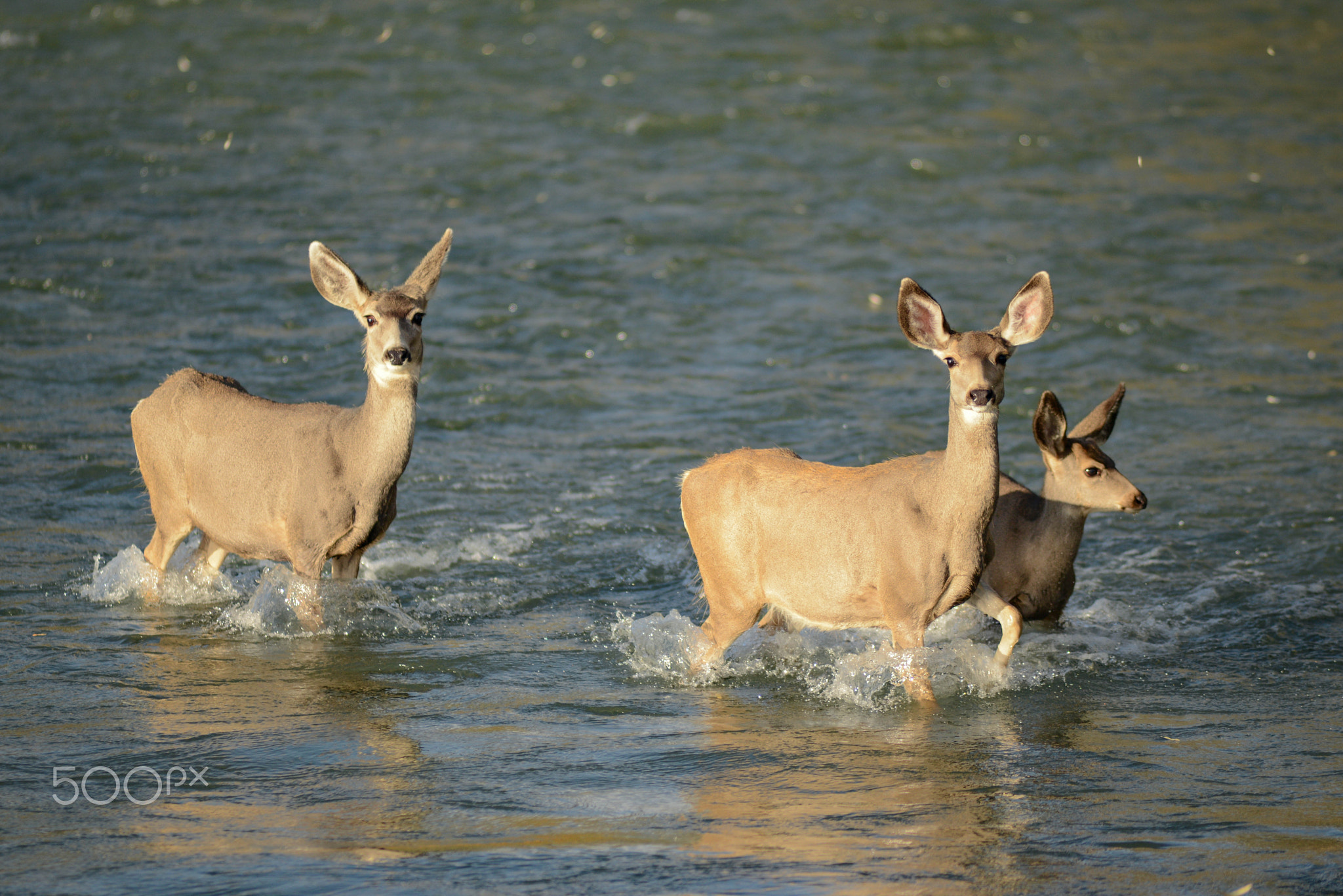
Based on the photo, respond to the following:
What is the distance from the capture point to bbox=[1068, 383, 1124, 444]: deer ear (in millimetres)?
9312

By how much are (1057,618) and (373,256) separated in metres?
12.1


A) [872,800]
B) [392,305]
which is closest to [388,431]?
[392,305]

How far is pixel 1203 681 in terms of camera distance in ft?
28.2

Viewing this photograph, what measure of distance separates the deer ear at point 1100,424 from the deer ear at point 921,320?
176 centimetres

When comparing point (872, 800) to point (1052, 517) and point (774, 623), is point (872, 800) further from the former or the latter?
point (1052, 517)

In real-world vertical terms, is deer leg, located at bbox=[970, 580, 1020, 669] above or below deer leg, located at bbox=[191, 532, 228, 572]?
above

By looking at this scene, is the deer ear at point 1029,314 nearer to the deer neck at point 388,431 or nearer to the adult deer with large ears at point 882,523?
the adult deer with large ears at point 882,523

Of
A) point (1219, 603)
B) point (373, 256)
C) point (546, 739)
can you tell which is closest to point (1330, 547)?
point (1219, 603)

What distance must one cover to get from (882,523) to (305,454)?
3.28 metres

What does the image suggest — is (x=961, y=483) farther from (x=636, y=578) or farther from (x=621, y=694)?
(x=636, y=578)

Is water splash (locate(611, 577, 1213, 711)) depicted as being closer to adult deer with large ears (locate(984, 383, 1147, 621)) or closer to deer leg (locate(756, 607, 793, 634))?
deer leg (locate(756, 607, 793, 634))

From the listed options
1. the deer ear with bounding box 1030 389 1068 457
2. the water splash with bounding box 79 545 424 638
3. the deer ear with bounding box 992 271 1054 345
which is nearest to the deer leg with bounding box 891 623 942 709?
the deer ear with bounding box 992 271 1054 345

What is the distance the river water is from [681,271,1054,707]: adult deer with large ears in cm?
42

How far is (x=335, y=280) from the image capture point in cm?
909
